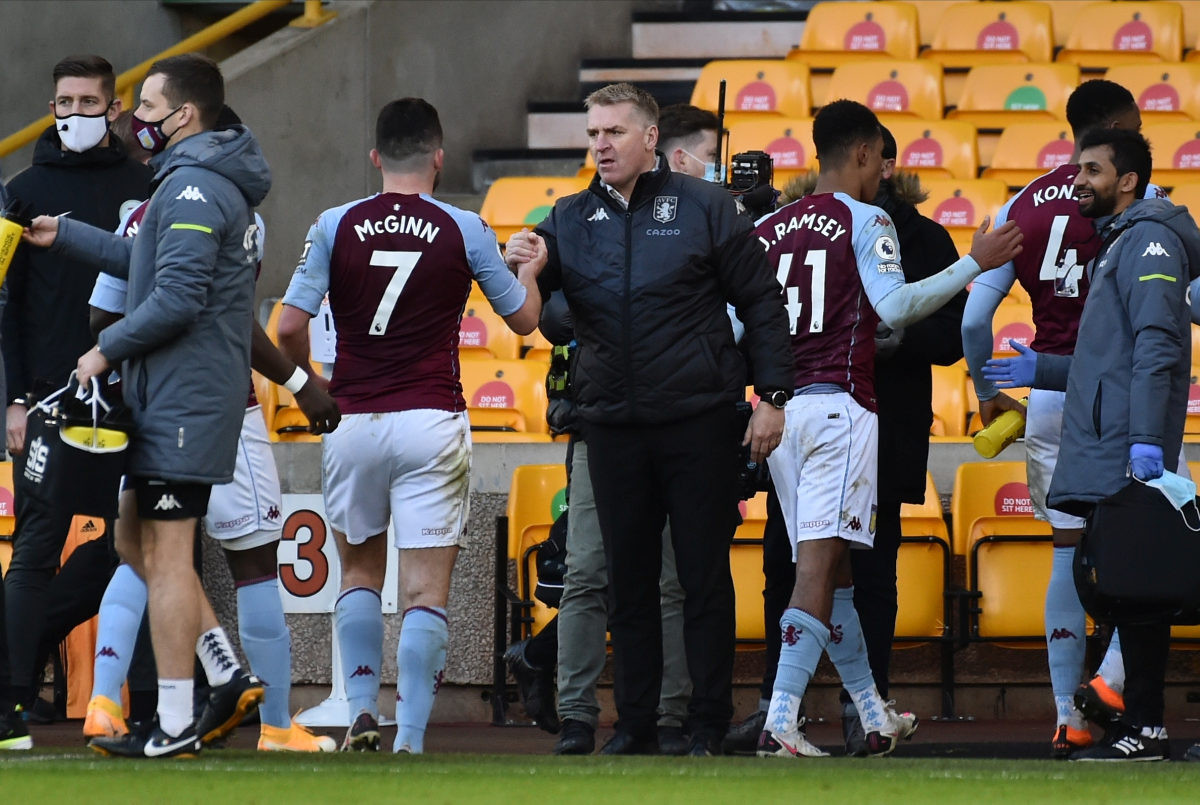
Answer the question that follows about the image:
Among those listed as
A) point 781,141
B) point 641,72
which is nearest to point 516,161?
point 641,72

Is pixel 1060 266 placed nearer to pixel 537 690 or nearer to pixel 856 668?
pixel 856 668

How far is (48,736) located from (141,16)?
700cm

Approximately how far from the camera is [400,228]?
5.46m

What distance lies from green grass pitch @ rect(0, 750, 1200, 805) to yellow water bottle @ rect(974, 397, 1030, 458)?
1273mm

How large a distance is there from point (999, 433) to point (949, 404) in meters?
2.14

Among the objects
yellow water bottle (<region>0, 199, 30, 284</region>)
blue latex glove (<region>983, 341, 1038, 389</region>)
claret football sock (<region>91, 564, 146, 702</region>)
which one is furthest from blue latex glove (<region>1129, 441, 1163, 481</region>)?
yellow water bottle (<region>0, 199, 30, 284</region>)

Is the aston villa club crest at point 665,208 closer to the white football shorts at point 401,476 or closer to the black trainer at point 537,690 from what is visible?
the white football shorts at point 401,476

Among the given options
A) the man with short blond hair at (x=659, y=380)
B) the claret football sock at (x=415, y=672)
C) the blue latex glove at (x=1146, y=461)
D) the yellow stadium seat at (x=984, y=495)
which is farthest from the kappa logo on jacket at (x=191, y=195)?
the yellow stadium seat at (x=984, y=495)

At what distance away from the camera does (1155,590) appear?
16.8 feet

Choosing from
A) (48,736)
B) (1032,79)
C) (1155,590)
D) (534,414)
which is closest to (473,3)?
(1032,79)

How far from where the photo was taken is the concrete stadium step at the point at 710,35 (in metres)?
11.8

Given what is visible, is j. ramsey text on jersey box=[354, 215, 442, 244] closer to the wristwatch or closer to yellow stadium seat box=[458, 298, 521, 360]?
the wristwatch

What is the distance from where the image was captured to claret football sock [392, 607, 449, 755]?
17.9 ft

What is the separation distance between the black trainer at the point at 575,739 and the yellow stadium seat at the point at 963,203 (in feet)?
14.1
